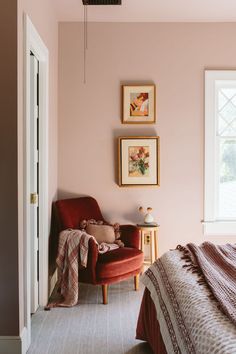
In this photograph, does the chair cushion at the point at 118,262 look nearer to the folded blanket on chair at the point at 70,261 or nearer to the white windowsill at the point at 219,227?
the folded blanket on chair at the point at 70,261

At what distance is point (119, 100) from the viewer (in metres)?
4.57

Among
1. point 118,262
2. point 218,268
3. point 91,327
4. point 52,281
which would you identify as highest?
point 218,268

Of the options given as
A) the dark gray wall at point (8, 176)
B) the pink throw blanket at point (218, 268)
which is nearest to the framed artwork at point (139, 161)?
the pink throw blanket at point (218, 268)

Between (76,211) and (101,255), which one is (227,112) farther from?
(101,255)

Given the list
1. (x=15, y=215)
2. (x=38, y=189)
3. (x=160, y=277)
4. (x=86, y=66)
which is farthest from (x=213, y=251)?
(x=86, y=66)

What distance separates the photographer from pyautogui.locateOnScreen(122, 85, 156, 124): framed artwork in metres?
4.53

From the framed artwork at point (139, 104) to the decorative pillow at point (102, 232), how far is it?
120 cm

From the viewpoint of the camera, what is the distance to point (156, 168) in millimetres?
4562

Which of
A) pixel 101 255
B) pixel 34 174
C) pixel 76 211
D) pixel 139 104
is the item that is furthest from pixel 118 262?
pixel 139 104

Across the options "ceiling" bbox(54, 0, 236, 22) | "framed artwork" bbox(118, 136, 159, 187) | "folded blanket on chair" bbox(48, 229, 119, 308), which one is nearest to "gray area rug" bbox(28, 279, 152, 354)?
"folded blanket on chair" bbox(48, 229, 119, 308)

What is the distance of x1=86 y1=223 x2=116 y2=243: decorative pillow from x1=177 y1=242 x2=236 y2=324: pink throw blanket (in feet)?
4.43

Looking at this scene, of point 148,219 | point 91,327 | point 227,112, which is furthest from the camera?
point 227,112

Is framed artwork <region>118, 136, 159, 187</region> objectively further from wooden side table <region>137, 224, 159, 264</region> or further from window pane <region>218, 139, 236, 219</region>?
window pane <region>218, 139, 236, 219</region>

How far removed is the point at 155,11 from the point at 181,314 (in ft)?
10.7
